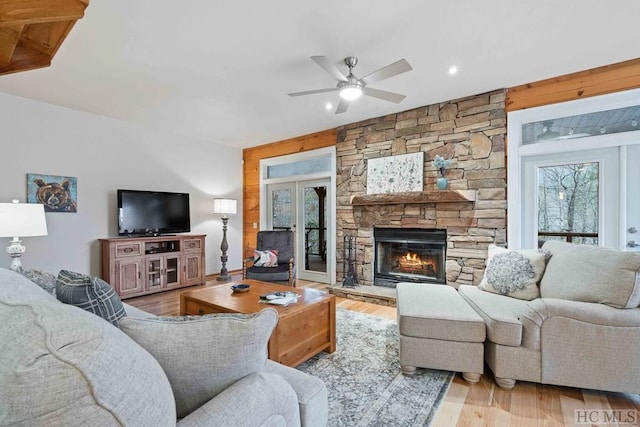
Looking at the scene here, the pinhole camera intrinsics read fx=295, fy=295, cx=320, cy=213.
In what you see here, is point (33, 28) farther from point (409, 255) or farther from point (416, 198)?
point (409, 255)

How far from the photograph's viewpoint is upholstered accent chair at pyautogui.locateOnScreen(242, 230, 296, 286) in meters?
3.87

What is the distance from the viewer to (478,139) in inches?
144

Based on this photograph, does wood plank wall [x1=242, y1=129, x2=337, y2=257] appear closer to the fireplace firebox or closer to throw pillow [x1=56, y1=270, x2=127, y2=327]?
the fireplace firebox

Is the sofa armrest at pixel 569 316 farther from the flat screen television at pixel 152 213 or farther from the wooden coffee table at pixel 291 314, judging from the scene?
the flat screen television at pixel 152 213

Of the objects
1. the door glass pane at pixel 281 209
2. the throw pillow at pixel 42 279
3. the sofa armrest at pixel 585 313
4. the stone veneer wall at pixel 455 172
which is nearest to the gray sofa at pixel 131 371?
the throw pillow at pixel 42 279

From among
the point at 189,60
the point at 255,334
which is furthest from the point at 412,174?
the point at 255,334

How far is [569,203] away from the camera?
3.26 m

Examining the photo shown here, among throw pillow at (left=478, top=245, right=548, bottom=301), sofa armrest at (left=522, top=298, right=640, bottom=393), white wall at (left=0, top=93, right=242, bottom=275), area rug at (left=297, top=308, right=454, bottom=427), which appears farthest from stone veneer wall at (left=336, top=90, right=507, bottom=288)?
white wall at (left=0, top=93, right=242, bottom=275)

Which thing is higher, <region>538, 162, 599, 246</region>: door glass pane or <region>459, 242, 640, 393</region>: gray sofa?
<region>538, 162, 599, 246</region>: door glass pane

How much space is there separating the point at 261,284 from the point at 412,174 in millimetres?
2499

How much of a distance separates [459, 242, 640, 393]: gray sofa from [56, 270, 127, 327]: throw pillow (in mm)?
2221

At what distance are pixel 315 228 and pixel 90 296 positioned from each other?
4339mm

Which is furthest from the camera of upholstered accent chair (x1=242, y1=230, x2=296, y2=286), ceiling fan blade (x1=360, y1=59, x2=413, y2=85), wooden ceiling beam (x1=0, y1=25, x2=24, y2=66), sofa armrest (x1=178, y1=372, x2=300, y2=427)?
upholstered accent chair (x1=242, y1=230, x2=296, y2=286)

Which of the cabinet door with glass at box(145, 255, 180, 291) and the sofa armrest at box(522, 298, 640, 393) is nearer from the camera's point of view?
the sofa armrest at box(522, 298, 640, 393)
